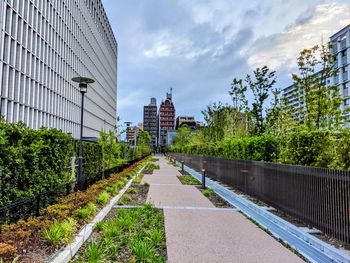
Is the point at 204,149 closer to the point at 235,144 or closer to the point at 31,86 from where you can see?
the point at 235,144

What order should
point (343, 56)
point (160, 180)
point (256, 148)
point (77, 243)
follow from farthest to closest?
point (343, 56) < point (160, 180) < point (256, 148) < point (77, 243)

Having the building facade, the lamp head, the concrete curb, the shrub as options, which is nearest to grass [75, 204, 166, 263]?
the concrete curb

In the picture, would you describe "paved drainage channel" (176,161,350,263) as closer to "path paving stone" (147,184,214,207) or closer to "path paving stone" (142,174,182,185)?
"path paving stone" (147,184,214,207)

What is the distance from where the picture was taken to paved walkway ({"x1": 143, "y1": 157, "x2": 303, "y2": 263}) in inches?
199

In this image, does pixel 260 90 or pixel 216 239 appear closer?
pixel 216 239

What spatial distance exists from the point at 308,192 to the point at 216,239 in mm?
2517

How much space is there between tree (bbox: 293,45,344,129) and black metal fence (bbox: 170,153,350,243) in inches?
115

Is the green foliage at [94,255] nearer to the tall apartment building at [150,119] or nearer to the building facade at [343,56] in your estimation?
the building facade at [343,56]

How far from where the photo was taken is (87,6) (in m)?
54.5

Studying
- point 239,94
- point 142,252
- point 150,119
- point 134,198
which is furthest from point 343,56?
point 150,119

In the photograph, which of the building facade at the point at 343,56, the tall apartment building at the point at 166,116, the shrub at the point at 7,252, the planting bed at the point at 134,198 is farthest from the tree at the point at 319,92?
the tall apartment building at the point at 166,116

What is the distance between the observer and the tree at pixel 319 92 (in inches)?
423

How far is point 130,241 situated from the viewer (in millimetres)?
5648

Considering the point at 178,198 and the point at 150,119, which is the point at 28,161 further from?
the point at 150,119
